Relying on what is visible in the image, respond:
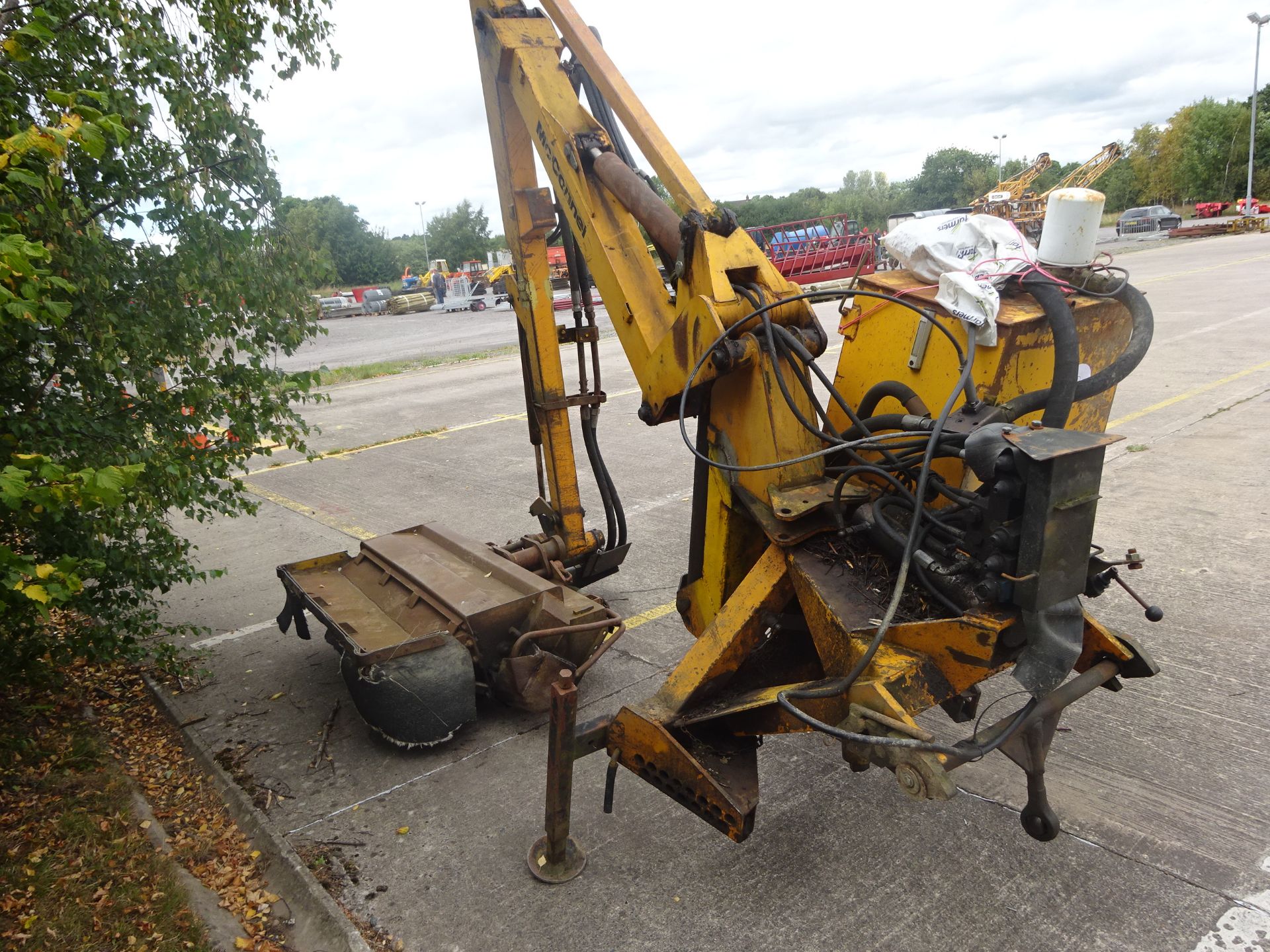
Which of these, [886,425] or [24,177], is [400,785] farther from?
[24,177]

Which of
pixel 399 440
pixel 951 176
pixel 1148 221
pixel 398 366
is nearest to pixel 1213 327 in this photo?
pixel 399 440

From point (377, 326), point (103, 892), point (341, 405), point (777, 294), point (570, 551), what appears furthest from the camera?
point (377, 326)

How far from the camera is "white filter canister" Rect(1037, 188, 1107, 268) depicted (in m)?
3.48

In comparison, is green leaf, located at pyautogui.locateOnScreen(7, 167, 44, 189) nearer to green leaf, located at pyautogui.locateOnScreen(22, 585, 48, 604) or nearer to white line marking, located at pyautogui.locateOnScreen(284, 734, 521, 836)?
green leaf, located at pyautogui.locateOnScreen(22, 585, 48, 604)

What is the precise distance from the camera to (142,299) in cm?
424

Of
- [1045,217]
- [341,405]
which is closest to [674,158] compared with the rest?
[1045,217]

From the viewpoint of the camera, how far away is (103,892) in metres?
3.20

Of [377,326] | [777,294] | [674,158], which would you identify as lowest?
[377,326]

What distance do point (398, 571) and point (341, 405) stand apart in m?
10.4

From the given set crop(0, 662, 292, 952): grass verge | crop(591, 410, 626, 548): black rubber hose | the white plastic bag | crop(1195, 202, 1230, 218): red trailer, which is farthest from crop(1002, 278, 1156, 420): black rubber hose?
crop(1195, 202, 1230, 218): red trailer

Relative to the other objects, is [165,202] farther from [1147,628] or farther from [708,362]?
[1147,628]

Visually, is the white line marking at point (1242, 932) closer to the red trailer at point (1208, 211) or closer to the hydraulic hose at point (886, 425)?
the hydraulic hose at point (886, 425)

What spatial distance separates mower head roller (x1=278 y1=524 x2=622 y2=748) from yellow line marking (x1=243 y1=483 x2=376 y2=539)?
8.30 ft

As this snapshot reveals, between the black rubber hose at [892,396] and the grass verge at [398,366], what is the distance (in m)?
14.3
